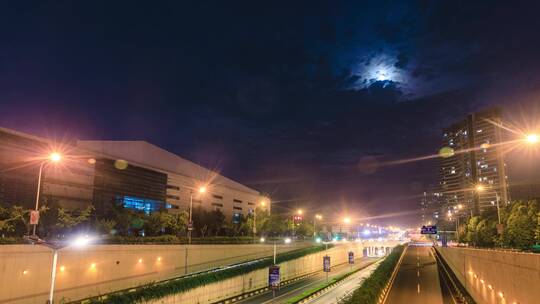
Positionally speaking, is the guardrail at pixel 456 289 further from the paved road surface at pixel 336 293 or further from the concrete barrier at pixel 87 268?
the concrete barrier at pixel 87 268

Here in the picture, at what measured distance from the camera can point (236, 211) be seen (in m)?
155

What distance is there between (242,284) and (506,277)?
33740 mm

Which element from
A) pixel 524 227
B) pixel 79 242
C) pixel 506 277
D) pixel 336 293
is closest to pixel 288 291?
pixel 336 293

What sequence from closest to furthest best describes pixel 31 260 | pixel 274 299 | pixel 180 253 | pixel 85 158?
1. pixel 31 260
2. pixel 274 299
3. pixel 180 253
4. pixel 85 158

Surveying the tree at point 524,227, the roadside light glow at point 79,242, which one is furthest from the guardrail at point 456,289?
the roadside light glow at point 79,242

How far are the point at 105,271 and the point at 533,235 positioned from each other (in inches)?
1969

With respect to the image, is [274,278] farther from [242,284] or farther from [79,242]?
[79,242]

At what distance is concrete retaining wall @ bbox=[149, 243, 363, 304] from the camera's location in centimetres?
4025

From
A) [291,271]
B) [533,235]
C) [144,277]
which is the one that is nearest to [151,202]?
[291,271]

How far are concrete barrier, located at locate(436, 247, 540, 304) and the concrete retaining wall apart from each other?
83.9 ft

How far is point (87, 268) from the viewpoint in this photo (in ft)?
128

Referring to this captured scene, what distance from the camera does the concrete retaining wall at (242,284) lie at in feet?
132

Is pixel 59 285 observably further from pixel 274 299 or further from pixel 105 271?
pixel 274 299

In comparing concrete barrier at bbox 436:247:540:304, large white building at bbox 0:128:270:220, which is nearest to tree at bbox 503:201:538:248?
concrete barrier at bbox 436:247:540:304
